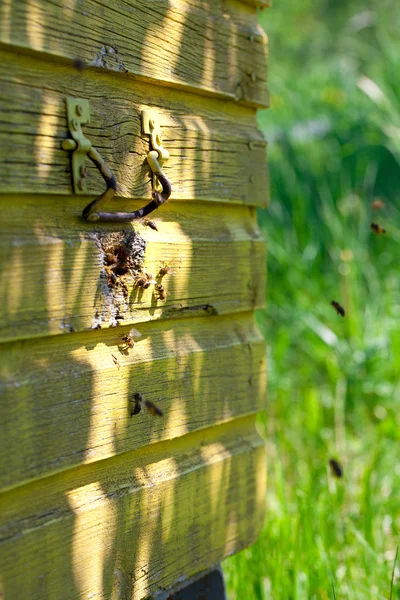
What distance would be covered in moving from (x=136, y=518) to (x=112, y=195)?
0.74 metres

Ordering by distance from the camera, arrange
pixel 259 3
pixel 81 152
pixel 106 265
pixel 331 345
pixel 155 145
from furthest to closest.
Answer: pixel 331 345 → pixel 259 3 → pixel 155 145 → pixel 106 265 → pixel 81 152

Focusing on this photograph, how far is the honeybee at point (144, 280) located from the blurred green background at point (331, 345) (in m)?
1.04

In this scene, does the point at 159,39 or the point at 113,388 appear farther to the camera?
the point at 159,39

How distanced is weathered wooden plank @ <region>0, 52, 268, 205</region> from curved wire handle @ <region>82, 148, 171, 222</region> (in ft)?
0.08

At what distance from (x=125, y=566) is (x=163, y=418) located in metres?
0.34

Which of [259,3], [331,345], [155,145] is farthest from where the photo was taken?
[331,345]

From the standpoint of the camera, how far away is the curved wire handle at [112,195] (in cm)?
151

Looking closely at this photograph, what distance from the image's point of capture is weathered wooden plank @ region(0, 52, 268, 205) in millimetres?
1374

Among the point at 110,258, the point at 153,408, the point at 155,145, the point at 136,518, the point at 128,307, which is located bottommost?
the point at 136,518

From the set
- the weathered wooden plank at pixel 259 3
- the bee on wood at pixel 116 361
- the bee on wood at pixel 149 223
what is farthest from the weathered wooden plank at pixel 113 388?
the weathered wooden plank at pixel 259 3

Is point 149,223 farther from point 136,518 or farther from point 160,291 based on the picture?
point 136,518

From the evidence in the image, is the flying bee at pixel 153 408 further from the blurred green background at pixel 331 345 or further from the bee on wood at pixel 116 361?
the blurred green background at pixel 331 345

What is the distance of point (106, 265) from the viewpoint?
1596 mm

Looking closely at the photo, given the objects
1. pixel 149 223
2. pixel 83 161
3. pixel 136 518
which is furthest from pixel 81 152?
pixel 136 518
